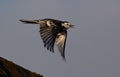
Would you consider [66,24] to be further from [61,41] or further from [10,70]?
[10,70]

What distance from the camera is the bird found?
2856 cm

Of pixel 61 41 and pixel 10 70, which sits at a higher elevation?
pixel 61 41

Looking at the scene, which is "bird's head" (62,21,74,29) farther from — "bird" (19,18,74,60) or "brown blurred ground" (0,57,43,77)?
"brown blurred ground" (0,57,43,77)

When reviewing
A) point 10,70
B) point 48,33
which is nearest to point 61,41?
point 48,33

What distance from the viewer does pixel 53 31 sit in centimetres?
3002

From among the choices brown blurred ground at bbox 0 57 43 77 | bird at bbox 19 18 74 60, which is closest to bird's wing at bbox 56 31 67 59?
bird at bbox 19 18 74 60

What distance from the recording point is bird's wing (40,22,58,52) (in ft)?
93.3

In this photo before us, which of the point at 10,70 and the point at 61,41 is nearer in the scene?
the point at 10,70

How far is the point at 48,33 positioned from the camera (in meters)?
29.6

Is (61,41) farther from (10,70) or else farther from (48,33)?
(10,70)

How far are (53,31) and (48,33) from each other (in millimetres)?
499

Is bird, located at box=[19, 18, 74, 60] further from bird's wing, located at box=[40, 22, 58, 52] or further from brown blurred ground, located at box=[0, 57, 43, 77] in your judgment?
brown blurred ground, located at box=[0, 57, 43, 77]

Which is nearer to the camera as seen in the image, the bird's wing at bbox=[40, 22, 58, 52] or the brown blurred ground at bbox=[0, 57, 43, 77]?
the brown blurred ground at bbox=[0, 57, 43, 77]

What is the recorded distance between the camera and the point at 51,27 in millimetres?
30234
